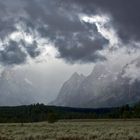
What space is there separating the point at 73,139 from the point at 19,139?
5384 millimetres

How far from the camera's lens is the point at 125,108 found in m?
198

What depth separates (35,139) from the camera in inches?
1351

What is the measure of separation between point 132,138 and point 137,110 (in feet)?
479

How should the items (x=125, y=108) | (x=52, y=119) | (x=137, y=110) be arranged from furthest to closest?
(x=125, y=108) < (x=137, y=110) < (x=52, y=119)

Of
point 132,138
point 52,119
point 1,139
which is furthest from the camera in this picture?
point 52,119

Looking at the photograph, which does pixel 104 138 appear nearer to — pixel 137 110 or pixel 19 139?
pixel 19 139

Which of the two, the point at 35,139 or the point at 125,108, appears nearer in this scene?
the point at 35,139

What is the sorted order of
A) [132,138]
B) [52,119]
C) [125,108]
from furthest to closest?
[125,108] → [52,119] → [132,138]

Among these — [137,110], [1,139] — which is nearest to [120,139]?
[1,139]

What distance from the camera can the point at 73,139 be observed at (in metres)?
32.6

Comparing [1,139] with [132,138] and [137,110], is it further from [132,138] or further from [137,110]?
[137,110]

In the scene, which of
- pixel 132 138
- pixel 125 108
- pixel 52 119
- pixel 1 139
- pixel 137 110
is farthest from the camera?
pixel 125 108

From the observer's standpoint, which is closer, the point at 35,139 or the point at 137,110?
the point at 35,139

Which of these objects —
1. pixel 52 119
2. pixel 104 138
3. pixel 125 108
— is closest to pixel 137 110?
pixel 125 108
